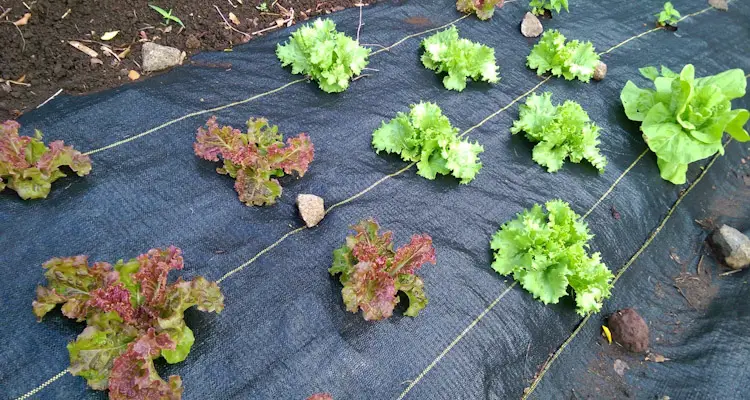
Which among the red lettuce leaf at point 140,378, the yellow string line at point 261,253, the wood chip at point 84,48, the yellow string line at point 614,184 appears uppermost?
the wood chip at point 84,48

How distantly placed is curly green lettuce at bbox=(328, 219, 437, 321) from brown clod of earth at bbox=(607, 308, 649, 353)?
5.42ft

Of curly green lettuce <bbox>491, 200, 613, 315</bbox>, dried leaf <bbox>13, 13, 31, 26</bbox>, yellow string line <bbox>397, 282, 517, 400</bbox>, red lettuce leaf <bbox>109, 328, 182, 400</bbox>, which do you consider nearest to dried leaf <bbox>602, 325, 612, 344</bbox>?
curly green lettuce <bbox>491, 200, 613, 315</bbox>

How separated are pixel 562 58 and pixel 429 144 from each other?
6.59 ft

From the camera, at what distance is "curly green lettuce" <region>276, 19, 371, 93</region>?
414cm

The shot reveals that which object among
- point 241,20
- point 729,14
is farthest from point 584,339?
point 729,14

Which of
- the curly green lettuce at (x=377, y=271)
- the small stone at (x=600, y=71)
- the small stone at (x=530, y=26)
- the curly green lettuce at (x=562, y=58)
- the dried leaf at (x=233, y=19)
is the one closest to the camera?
the curly green lettuce at (x=377, y=271)

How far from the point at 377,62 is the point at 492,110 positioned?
1.12 m

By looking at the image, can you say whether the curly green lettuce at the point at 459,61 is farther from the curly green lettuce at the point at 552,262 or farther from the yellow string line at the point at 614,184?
the curly green lettuce at the point at 552,262

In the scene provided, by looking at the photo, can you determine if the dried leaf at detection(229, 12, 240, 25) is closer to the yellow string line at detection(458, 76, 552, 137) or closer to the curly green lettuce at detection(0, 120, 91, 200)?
the curly green lettuce at detection(0, 120, 91, 200)

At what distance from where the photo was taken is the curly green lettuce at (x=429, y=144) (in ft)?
12.5

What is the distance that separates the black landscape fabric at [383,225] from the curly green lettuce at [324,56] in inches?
4.6

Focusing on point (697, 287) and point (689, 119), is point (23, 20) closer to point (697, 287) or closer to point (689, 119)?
point (689, 119)

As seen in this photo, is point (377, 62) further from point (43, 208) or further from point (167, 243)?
point (43, 208)

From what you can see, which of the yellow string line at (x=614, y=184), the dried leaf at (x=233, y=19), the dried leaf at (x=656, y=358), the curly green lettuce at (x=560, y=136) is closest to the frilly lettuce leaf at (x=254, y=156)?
the dried leaf at (x=233, y=19)
